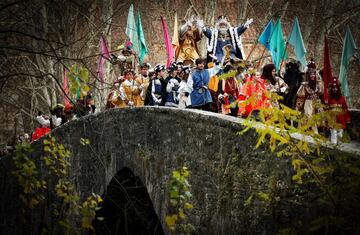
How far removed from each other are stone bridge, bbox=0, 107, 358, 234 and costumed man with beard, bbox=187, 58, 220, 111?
962mm

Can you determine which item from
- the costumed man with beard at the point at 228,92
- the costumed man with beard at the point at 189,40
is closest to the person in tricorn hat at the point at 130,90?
the costumed man with beard at the point at 189,40

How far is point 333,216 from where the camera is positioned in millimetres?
6609

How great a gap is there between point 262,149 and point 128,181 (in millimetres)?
5457

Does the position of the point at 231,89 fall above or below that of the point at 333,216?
above

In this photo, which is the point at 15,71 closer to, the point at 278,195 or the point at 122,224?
the point at 278,195

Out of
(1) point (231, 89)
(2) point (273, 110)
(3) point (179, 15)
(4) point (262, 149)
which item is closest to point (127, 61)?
(1) point (231, 89)

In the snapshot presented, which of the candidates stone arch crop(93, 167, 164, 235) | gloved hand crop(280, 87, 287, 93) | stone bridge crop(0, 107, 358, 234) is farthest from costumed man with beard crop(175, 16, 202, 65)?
stone arch crop(93, 167, 164, 235)

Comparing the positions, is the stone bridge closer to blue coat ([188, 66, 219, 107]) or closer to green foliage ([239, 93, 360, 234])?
green foliage ([239, 93, 360, 234])

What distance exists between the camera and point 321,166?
746 cm

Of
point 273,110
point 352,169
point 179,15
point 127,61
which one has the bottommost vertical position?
point 352,169

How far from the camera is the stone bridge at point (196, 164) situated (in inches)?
350

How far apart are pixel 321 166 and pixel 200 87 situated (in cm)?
577

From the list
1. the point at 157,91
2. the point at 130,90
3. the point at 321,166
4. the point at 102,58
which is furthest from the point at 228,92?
the point at 321,166

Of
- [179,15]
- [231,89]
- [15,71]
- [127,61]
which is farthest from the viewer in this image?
[179,15]
